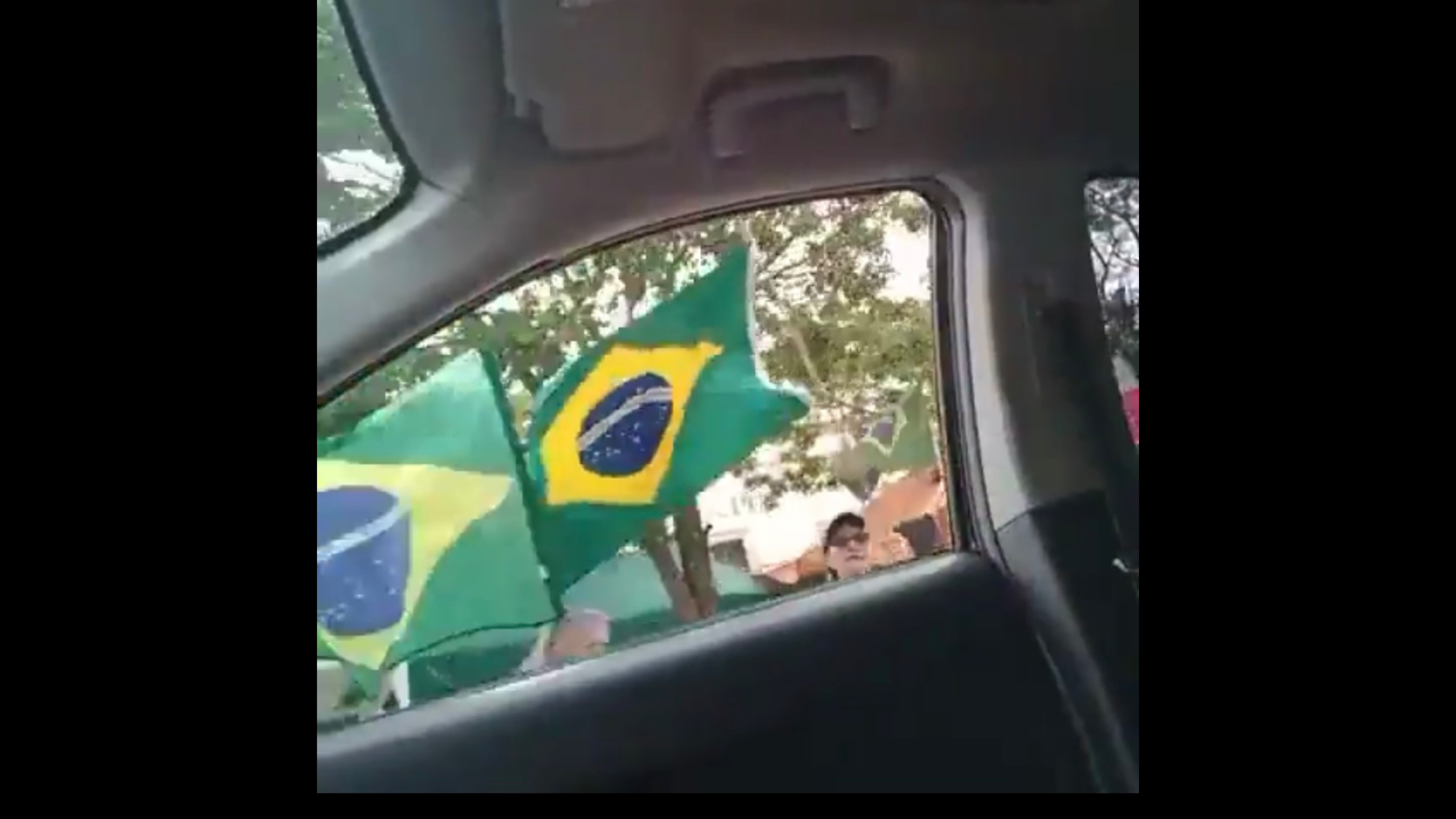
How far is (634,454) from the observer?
1.36 m

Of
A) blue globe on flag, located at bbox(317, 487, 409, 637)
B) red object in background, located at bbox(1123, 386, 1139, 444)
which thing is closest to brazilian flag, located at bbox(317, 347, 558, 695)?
blue globe on flag, located at bbox(317, 487, 409, 637)

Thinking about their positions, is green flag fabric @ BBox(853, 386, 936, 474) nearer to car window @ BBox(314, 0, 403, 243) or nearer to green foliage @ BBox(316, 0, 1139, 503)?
green foliage @ BBox(316, 0, 1139, 503)

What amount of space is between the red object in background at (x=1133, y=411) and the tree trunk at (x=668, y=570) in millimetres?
562

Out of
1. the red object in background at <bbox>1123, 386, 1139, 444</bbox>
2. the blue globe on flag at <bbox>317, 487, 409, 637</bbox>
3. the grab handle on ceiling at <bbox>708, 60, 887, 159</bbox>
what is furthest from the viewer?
the red object in background at <bbox>1123, 386, 1139, 444</bbox>

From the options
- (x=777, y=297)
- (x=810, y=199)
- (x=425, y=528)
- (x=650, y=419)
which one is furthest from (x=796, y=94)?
(x=425, y=528)

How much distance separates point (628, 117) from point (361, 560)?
0.53 metres

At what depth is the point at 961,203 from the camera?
1493mm

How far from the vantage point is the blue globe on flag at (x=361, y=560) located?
127 cm

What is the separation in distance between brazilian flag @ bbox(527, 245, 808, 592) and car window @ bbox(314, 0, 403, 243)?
26 centimetres

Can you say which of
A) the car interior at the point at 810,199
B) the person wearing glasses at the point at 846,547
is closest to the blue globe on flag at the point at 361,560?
the car interior at the point at 810,199

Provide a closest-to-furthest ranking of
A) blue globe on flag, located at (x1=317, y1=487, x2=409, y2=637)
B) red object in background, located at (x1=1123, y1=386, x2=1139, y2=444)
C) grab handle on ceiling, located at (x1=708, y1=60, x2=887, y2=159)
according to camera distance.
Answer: blue globe on flag, located at (x1=317, y1=487, x2=409, y2=637) → grab handle on ceiling, located at (x1=708, y1=60, x2=887, y2=159) → red object in background, located at (x1=1123, y1=386, x2=1139, y2=444)

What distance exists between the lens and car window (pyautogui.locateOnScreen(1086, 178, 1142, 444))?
5.01ft
